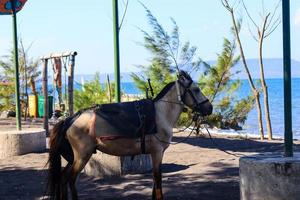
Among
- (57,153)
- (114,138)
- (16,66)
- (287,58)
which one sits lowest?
(57,153)

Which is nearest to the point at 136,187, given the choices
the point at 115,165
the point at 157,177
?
the point at 115,165

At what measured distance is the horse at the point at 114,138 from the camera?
6.87m

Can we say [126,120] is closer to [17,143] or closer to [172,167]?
[172,167]

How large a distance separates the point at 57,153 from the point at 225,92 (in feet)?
34.4

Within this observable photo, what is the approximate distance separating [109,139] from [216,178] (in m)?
2.54

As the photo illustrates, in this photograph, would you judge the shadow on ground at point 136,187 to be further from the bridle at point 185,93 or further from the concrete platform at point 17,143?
the concrete platform at point 17,143

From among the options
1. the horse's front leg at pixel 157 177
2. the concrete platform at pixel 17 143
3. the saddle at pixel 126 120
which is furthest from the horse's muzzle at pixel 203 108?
the concrete platform at pixel 17 143

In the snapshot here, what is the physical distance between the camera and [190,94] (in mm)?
7156

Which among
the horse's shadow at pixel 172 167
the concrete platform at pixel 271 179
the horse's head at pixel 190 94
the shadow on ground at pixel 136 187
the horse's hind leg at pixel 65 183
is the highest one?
the horse's head at pixel 190 94

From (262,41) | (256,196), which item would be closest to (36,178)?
(256,196)

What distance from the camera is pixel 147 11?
47.4 feet

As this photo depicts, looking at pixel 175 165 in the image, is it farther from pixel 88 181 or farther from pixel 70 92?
pixel 70 92

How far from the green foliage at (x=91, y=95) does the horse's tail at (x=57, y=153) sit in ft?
34.7

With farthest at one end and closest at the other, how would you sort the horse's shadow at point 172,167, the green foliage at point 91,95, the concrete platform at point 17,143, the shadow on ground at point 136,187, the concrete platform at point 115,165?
1. the green foliage at point 91,95
2. the concrete platform at point 17,143
3. the horse's shadow at point 172,167
4. the concrete platform at point 115,165
5. the shadow on ground at point 136,187
